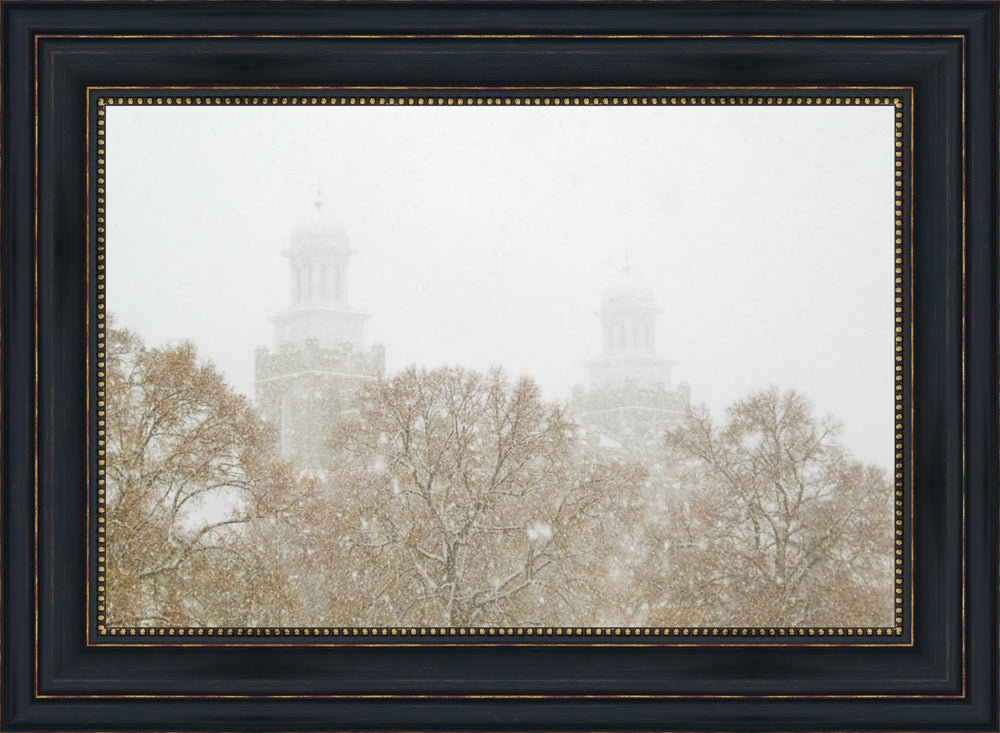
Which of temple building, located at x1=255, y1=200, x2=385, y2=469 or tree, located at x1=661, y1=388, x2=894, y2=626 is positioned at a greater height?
temple building, located at x1=255, y1=200, x2=385, y2=469

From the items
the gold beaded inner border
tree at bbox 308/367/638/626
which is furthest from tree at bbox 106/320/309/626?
tree at bbox 308/367/638/626

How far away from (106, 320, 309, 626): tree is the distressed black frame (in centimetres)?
9

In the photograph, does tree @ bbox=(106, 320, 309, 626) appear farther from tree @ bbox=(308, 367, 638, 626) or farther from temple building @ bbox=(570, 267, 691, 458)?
temple building @ bbox=(570, 267, 691, 458)

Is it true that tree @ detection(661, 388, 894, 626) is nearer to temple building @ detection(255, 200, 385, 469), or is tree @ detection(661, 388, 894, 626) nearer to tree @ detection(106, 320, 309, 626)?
temple building @ detection(255, 200, 385, 469)

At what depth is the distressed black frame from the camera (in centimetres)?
381

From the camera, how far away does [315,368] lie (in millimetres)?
3844

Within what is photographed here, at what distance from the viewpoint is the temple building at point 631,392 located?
383 cm

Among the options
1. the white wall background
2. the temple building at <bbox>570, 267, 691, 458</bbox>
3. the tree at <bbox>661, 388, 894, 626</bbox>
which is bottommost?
the tree at <bbox>661, 388, 894, 626</bbox>

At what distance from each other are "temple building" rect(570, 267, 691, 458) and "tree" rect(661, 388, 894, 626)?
118mm

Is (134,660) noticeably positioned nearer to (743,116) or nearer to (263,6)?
(263,6)

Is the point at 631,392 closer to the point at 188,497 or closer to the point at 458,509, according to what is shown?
the point at 458,509

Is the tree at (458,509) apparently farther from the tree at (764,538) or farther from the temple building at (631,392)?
the tree at (764,538)

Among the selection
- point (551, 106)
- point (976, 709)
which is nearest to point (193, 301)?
point (551, 106)

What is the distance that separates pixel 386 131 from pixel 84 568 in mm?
1399
